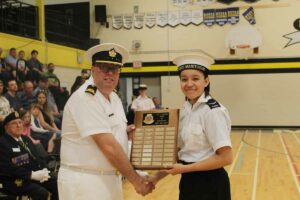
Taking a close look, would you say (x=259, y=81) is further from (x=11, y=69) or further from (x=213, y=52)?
(x=11, y=69)

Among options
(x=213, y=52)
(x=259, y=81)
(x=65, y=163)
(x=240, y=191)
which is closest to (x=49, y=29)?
(x=213, y=52)

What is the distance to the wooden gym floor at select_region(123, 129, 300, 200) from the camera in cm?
659

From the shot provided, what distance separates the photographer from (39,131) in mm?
8297

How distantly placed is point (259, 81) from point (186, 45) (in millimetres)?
3483

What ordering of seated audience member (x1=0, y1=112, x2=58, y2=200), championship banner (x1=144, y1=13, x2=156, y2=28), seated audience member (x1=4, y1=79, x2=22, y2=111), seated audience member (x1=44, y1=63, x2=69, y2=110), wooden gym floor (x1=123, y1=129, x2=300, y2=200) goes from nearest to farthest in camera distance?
seated audience member (x1=0, y1=112, x2=58, y2=200)
wooden gym floor (x1=123, y1=129, x2=300, y2=200)
seated audience member (x1=4, y1=79, x2=22, y2=111)
seated audience member (x1=44, y1=63, x2=69, y2=110)
championship banner (x1=144, y1=13, x2=156, y2=28)

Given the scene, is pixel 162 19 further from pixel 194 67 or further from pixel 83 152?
pixel 83 152

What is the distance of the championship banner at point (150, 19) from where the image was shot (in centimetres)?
1794

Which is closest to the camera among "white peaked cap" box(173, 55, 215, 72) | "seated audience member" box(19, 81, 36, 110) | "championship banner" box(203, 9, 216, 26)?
Result: "white peaked cap" box(173, 55, 215, 72)

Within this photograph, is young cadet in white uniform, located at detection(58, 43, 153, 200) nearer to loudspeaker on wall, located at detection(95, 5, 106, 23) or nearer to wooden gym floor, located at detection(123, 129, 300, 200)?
wooden gym floor, located at detection(123, 129, 300, 200)

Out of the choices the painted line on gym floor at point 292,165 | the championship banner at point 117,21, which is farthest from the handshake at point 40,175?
the championship banner at point 117,21

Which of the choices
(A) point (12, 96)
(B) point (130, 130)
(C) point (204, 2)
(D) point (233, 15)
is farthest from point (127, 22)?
(B) point (130, 130)

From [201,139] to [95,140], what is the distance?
0.68 meters

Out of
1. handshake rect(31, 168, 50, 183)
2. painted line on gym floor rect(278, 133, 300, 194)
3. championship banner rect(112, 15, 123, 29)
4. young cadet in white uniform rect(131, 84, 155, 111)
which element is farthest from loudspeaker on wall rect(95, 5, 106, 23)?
handshake rect(31, 168, 50, 183)

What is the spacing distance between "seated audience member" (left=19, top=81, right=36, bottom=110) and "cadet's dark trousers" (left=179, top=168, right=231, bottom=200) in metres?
7.16
